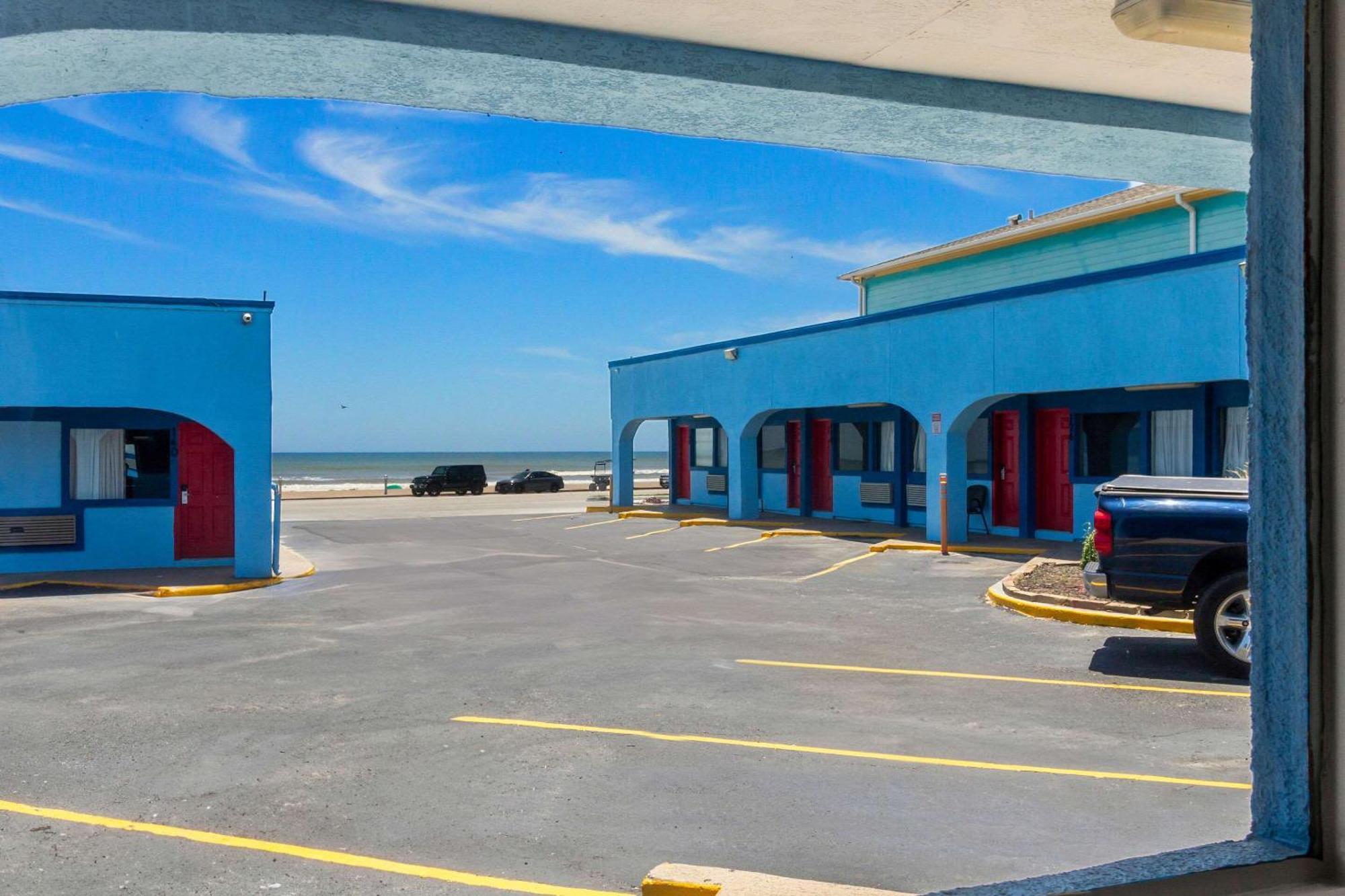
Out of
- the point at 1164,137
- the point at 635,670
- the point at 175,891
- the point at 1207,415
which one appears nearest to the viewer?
the point at 175,891

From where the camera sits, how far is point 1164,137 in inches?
220

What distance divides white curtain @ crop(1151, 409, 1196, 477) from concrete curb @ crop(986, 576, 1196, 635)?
272 inches

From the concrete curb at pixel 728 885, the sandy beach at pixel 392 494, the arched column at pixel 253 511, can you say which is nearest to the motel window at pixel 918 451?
the arched column at pixel 253 511

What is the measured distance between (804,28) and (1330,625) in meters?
3.02

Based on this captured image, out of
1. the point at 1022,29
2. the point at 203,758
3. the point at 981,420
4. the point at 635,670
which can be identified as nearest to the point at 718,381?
the point at 981,420

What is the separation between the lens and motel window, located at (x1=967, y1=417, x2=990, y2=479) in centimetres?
2259

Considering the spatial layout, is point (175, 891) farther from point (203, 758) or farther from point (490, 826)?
point (203, 758)

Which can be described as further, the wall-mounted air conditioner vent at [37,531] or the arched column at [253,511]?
the wall-mounted air conditioner vent at [37,531]

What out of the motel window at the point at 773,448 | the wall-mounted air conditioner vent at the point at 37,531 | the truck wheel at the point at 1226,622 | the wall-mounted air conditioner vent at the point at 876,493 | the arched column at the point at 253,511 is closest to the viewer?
the truck wheel at the point at 1226,622

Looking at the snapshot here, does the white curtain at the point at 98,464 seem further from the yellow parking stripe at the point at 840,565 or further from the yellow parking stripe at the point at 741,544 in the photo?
the yellow parking stripe at the point at 840,565

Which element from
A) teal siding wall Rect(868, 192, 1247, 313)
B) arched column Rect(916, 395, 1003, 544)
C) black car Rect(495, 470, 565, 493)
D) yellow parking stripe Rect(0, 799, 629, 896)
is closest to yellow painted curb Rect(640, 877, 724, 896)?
yellow parking stripe Rect(0, 799, 629, 896)

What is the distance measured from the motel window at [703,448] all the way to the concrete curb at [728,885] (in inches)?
1126

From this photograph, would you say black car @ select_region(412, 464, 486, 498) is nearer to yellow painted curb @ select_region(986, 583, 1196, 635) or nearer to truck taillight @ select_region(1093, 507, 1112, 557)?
yellow painted curb @ select_region(986, 583, 1196, 635)

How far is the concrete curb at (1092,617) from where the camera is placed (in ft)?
37.0
